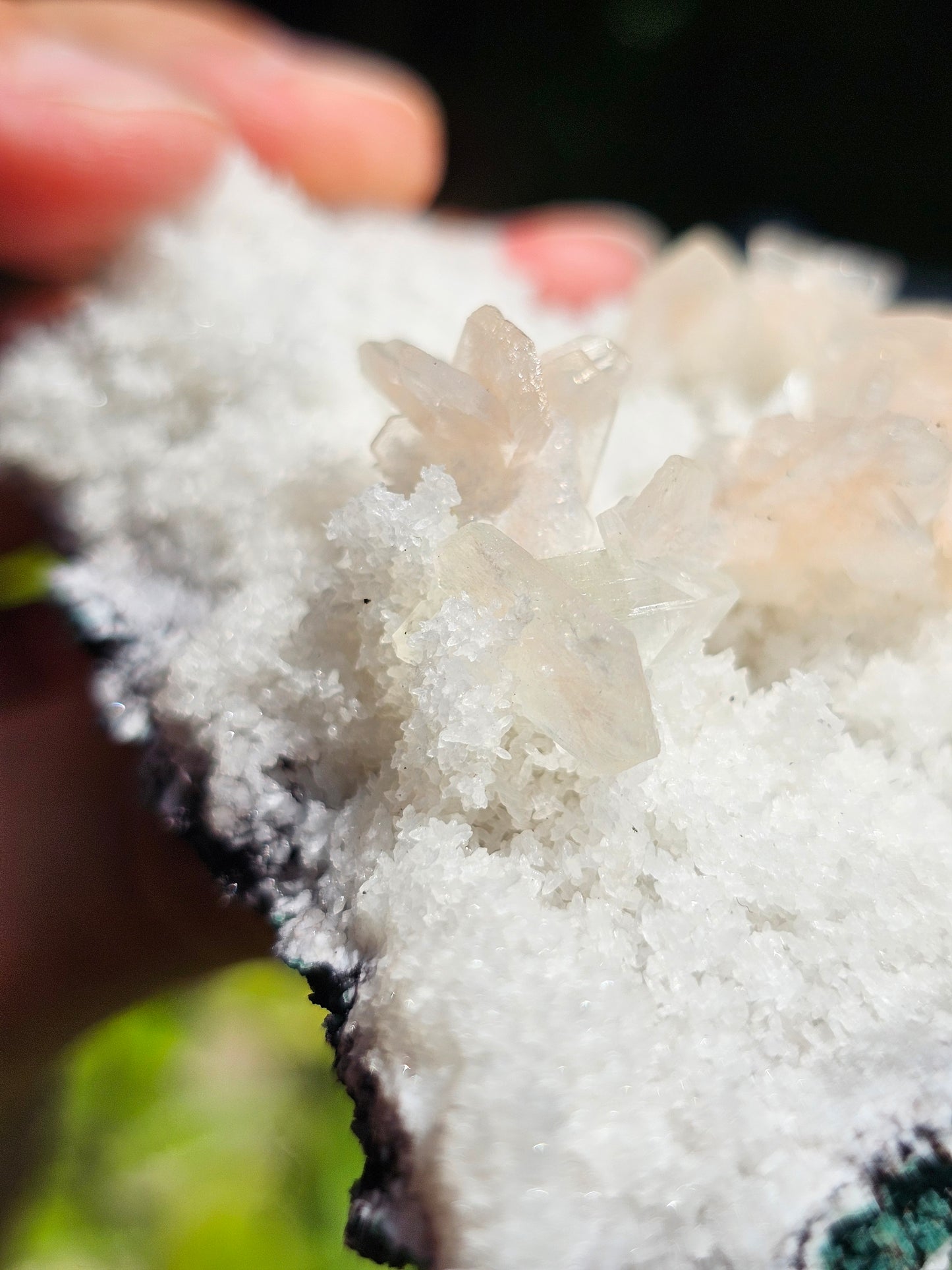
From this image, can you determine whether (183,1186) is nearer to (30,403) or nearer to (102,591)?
(102,591)

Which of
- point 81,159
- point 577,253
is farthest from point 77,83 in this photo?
point 577,253

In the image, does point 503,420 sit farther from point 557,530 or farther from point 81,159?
point 81,159

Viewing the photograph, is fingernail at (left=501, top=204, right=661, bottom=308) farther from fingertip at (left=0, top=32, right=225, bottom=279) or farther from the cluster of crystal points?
the cluster of crystal points

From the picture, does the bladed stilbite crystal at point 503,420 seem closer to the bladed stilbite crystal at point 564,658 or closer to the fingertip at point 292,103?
Answer: the bladed stilbite crystal at point 564,658

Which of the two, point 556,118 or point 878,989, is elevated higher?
point 878,989

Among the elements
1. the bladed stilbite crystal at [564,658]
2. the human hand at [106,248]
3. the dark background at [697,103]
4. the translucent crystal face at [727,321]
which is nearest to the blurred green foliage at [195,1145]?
the human hand at [106,248]

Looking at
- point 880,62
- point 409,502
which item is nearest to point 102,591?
point 409,502
